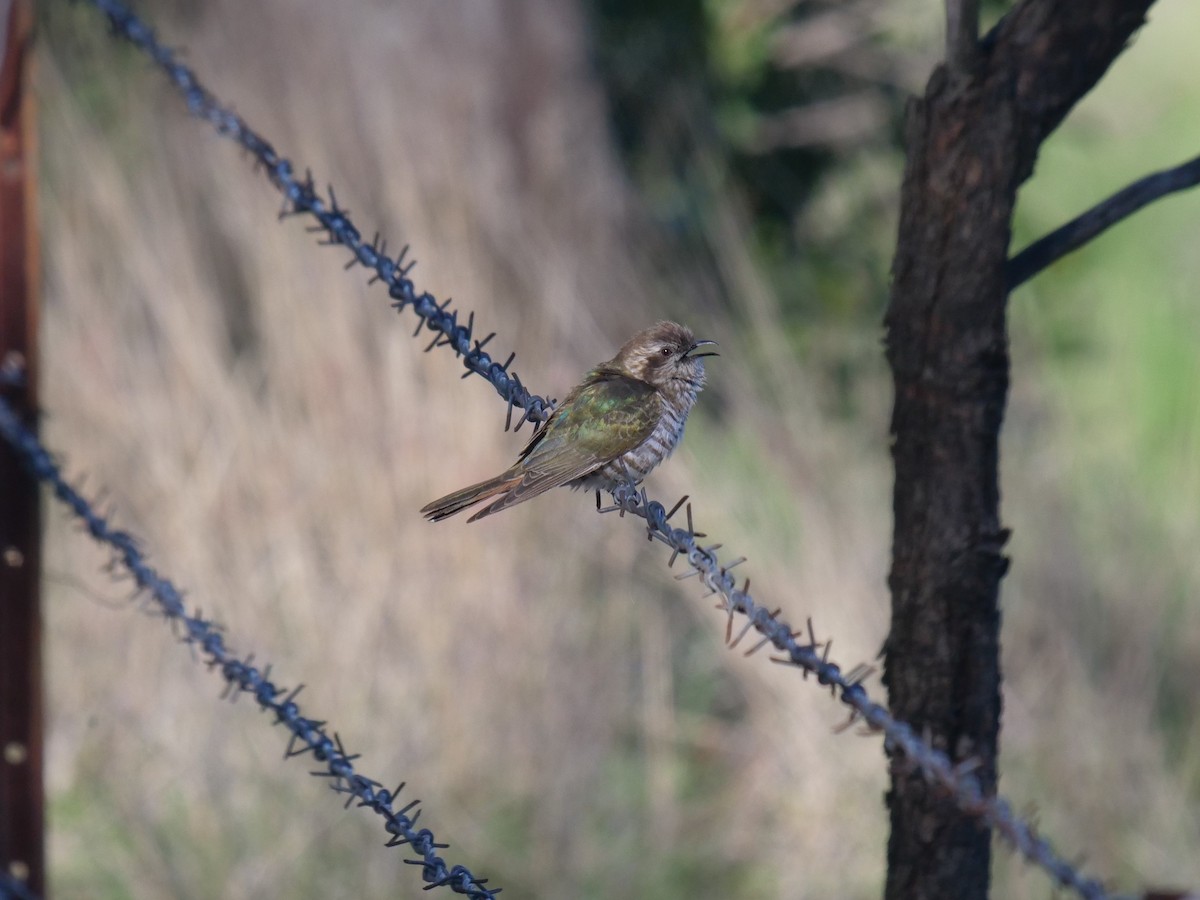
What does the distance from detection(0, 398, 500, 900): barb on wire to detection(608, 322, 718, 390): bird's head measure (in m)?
0.94

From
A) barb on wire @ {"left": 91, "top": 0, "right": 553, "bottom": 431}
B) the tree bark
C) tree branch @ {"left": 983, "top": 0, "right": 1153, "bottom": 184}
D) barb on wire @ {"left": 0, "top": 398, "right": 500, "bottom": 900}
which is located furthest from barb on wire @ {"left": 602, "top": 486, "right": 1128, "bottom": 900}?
tree branch @ {"left": 983, "top": 0, "right": 1153, "bottom": 184}

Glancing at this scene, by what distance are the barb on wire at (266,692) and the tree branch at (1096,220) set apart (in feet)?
3.95

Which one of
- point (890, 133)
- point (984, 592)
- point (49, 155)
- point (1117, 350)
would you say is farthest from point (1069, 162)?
point (984, 592)

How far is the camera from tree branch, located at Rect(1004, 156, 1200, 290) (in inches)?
93.0

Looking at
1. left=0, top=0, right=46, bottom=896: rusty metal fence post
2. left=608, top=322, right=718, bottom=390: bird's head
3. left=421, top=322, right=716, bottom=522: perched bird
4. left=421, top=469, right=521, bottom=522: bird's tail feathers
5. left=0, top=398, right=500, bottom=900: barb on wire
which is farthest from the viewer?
left=0, top=0, right=46, bottom=896: rusty metal fence post

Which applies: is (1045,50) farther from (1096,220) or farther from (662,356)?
(662,356)

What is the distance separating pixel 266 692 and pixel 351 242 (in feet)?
2.59

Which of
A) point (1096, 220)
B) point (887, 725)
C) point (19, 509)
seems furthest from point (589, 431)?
point (19, 509)

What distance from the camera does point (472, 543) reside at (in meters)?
5.70

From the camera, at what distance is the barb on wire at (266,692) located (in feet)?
6.98

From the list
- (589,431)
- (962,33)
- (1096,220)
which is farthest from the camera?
(589,431)

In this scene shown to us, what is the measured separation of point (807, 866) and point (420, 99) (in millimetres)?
4211

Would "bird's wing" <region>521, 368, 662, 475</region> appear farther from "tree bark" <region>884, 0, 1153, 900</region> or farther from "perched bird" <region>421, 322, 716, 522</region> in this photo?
"tree bark" <region>884, 0, 1153, 900</region>

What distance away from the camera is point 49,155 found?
7230 millimetres
